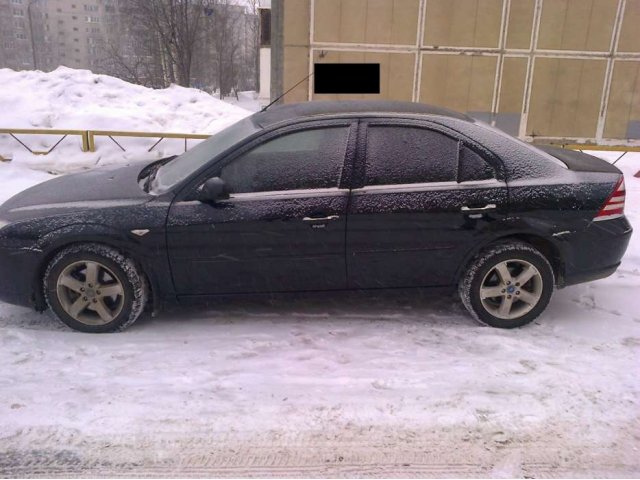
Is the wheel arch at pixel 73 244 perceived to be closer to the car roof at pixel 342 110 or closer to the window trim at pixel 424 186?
the car roof at pixel 342 110

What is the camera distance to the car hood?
3.54 metres

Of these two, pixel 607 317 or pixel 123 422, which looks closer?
pixel 123 422

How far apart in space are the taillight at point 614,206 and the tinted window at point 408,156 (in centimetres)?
110

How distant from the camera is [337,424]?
107 inches

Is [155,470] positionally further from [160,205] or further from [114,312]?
[160,205]

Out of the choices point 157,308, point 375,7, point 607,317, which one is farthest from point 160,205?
point 375,7

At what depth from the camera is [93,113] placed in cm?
1123

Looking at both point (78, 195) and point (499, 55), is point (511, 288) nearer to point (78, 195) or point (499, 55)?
point (78, 195)

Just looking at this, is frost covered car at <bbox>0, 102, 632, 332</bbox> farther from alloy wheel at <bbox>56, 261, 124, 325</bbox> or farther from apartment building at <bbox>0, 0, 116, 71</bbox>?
apartment building at <bbox>0, 0, 116, 71</bbox>

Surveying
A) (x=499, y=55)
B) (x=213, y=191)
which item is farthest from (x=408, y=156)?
(x=499, y=55)

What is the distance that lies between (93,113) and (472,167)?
9.90 meters

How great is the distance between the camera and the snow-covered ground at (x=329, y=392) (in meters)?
2.51

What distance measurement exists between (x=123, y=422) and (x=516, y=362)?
2.36 meters

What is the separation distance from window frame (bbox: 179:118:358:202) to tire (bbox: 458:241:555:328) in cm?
113
